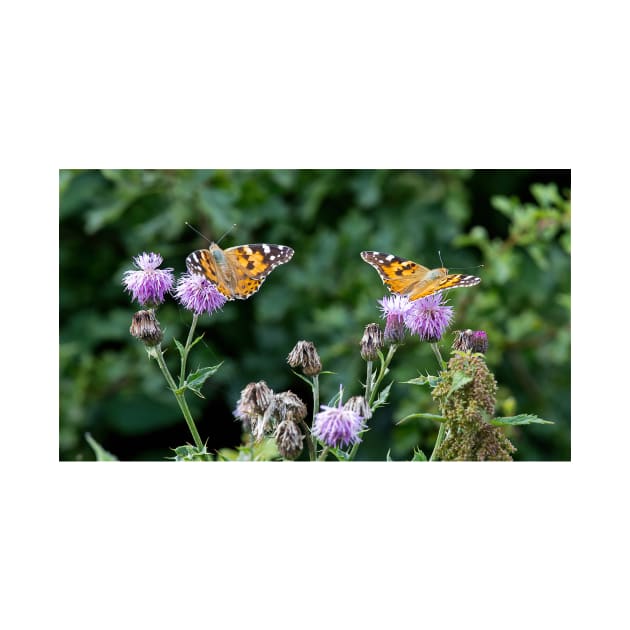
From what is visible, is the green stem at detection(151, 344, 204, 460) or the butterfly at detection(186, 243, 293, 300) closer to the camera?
the green stem at detection(151, 344, 204, 460)

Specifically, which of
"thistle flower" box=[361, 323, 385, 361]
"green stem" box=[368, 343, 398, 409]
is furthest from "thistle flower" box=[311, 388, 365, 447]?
"thistle flower" box=[361, 323, 385, 361]

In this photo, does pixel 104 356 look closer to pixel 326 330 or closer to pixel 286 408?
pixel 326 330

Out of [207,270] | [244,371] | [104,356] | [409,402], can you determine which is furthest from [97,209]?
[207,270]

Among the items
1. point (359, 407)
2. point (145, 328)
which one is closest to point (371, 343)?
point (359, 407)

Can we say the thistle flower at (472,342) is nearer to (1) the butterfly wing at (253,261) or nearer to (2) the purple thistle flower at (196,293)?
(1) the butterfly wing at (253,261)

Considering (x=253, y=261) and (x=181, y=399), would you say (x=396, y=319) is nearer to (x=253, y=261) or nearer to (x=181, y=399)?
(x=253, y=261)

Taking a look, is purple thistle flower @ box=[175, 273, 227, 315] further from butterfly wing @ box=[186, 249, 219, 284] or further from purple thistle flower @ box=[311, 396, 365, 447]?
purple thistle flower @ box=[311, 396, 365, 447]
